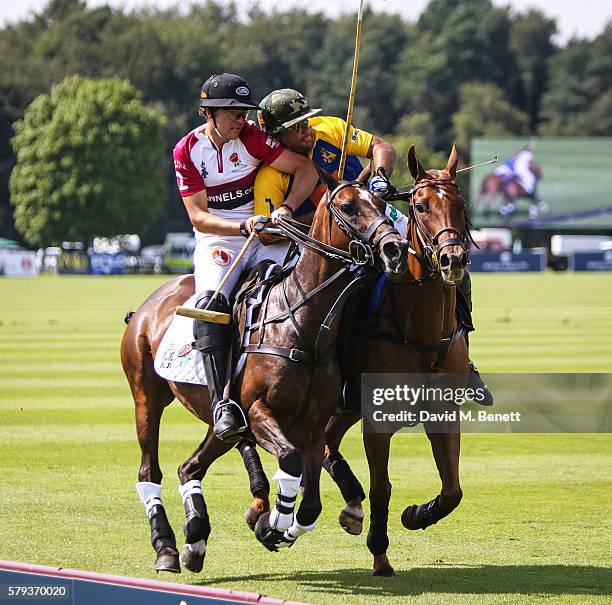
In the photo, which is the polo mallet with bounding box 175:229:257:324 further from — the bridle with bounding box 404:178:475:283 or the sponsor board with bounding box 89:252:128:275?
the sponsor board with bounding box 89:252:128:275

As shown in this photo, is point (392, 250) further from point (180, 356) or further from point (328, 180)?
point (180, 356)

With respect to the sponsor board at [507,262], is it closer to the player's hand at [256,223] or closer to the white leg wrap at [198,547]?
the player's hand at [256,223]

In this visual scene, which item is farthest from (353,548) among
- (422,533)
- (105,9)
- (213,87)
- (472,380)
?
(105,9)

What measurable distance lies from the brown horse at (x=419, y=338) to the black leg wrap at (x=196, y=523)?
0.91 m

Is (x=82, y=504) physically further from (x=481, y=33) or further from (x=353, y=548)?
(x=481, y=33)

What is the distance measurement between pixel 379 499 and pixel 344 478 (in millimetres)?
552

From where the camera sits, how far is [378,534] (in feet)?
24.0

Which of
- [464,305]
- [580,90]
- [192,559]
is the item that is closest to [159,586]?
[192,559]

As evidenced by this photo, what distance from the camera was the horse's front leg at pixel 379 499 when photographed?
7.29 metres

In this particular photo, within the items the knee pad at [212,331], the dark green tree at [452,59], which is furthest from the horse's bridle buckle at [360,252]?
the dark green tree at [452,59]

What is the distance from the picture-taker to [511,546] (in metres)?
7.92

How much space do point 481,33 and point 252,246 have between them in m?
91.6

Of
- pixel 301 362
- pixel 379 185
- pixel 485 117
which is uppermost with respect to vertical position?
Result: pixel 379 185

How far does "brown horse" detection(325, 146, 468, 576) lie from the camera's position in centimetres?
717
